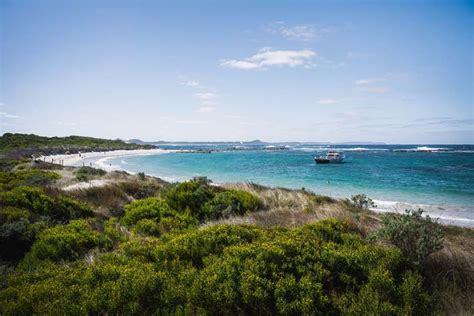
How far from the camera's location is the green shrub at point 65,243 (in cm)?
614

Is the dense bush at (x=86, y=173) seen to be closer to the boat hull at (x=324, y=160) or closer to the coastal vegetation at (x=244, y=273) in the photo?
the coastal vegetation at (x=244, y=273)

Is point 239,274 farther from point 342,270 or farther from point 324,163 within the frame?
point 324,163

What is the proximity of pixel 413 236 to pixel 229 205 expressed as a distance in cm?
574

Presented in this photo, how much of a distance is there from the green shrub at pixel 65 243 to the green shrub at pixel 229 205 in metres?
3.65

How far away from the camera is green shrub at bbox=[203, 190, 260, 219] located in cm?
974

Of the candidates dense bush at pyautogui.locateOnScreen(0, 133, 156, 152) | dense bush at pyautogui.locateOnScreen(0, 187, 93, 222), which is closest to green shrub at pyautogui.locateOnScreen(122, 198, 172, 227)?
dense bush at pyautogui.locateOnScreen(0, 187, 93, 222)

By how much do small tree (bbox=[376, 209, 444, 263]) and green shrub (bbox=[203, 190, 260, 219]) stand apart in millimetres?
5033

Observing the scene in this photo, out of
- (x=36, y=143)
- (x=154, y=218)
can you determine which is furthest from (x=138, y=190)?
→ (x=36, y=143)

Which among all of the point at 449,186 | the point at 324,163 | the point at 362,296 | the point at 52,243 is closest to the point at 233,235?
the point at 362,296

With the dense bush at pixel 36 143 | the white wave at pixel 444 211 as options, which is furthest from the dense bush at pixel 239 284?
the dense bush at pixel 36 143

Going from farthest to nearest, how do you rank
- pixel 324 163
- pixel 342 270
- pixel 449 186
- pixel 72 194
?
pixel 324 163 < pixel 449 186 < pixel 72 194 < pixel 342 270

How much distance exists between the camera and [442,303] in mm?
4062

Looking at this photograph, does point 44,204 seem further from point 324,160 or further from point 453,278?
point 324,160

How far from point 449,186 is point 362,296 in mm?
30447
